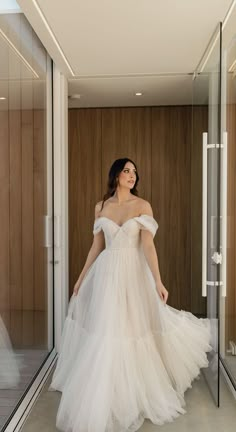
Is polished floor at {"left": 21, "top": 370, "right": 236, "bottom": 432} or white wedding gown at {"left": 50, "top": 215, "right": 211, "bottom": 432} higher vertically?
white wedding gown at {"left": 50, "top": 215, "right": 211, "bottom": 432}

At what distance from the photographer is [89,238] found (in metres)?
4.86

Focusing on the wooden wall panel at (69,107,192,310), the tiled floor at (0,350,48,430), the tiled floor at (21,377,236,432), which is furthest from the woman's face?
the wooden wall panel at (69,107,192,310)

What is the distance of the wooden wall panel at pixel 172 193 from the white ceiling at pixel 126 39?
784 millimetres

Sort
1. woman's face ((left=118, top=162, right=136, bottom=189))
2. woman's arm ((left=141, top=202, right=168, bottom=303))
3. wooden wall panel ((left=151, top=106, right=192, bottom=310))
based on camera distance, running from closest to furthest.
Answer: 1. woman's arm ((left=141, top=202, right=168, bottom=303))
2. woman's face ((left=118, top=162, right=136, bottom=189))
3. wooden wall panel ((left=151, top=106, right=192, bottom=310))

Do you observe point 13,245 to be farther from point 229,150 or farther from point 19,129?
point 229,150

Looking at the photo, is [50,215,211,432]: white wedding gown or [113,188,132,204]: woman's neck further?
[113,188,132,204]: woman's neck

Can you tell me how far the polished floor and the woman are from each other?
56 mm

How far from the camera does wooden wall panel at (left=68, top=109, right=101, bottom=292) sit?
482 cm

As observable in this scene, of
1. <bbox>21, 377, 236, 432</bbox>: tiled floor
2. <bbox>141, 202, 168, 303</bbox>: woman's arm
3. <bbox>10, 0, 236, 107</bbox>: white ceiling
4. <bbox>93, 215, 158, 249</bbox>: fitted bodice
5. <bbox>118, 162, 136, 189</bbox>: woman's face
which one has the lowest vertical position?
<bbox>21, 377, 236, 432</bbox>: tiled floor

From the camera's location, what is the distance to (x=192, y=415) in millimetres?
2584

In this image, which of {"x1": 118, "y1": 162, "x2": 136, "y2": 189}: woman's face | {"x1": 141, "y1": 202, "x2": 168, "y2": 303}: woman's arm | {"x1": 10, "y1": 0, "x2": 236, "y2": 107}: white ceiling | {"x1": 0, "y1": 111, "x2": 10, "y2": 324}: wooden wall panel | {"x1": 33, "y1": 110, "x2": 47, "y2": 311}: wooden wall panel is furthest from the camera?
{"x1": 33, "y1": 110, "x2": 47, "y2": 311}: wooden wall panel

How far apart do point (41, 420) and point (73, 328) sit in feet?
1.89

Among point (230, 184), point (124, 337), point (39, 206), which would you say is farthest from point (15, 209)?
point (230, 184)

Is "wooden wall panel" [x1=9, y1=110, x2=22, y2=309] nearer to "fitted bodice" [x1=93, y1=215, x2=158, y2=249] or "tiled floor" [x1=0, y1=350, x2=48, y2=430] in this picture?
"tiled floor" [x1=0, y1=350, x2=48, y2=430]
